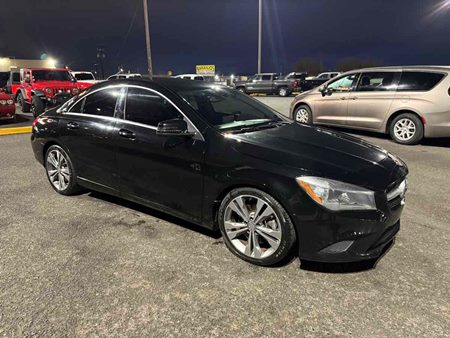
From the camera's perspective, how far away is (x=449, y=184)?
5.26m

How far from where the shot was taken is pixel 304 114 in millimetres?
10227

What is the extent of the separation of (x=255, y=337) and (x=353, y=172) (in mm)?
1435

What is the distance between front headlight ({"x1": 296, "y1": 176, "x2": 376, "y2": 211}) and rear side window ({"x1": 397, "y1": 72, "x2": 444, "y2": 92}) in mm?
6459

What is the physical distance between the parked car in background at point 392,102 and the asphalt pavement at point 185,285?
14.3ft

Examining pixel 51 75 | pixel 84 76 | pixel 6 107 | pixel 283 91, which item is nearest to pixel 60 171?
pixel 6 107

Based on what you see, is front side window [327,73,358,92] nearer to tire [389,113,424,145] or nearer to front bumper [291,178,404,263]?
tire [389,113,424,145]

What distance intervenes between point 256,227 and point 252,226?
37 mm

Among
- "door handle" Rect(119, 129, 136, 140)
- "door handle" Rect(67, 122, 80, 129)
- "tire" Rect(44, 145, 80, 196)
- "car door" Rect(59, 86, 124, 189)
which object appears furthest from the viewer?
"tire" Rect(44, 145, 80, 196)

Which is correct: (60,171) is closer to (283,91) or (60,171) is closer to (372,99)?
(372,99)

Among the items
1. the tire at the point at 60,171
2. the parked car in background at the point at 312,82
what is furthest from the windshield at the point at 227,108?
the parked car in background at the point at 312,82

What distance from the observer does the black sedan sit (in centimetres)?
268

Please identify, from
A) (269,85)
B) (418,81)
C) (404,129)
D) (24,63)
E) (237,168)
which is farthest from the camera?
(24,63)

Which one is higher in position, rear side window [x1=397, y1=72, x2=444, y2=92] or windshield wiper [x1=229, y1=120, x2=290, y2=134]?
rear side window [x1=397, y1=72, x2=444, y2=92]

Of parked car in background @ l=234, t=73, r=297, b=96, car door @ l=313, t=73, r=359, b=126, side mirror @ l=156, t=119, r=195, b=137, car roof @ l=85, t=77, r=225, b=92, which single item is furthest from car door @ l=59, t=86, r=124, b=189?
parked car in background @ l=234, t=73, r=297, b=96
